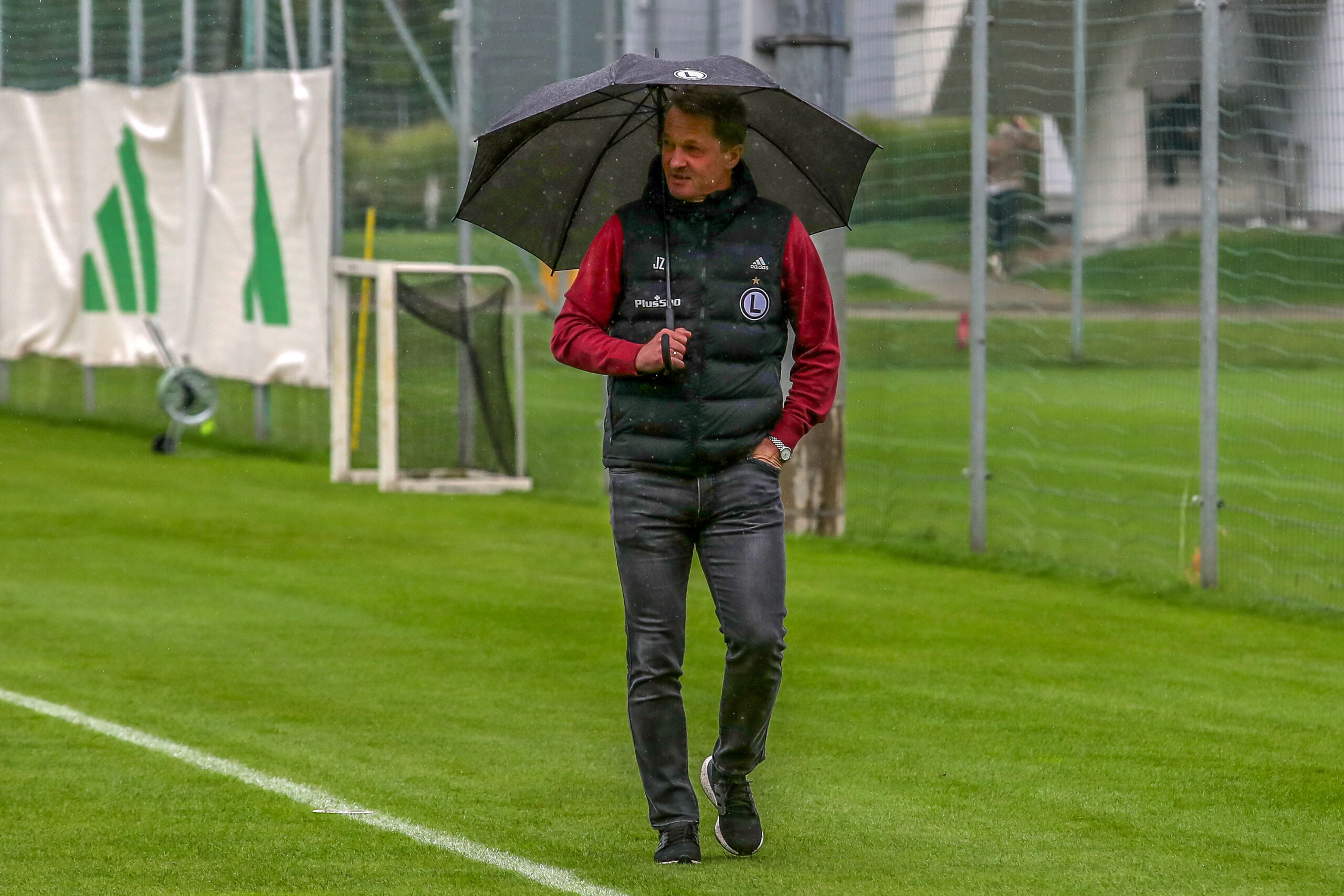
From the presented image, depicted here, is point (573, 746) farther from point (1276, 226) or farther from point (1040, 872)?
point (1276, 226)

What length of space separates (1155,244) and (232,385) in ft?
33.0

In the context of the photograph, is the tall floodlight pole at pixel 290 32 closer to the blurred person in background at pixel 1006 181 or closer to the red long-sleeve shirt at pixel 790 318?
the blurred person in background at pixel 1006 181

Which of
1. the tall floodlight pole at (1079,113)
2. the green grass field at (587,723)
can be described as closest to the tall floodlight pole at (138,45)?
the green grass field at (587,723)

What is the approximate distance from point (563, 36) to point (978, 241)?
18.6ft

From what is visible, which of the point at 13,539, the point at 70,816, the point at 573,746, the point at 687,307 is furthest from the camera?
the point at 13,539

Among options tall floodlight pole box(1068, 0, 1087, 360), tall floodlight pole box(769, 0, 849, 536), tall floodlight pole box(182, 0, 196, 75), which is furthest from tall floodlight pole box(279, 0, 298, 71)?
tall floodlight pole box(1068, 0, 1087, 360)

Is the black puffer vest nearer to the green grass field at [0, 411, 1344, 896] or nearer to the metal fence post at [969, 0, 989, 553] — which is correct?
the green grass field at [0, 411, 1344, 896]

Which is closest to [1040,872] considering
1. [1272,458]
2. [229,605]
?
[229,605]

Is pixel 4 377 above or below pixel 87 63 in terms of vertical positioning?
below

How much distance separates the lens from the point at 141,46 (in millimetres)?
21312

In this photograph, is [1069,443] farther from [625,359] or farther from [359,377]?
[625,359]

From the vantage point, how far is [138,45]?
2133 cm

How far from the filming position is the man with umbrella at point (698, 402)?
545cm

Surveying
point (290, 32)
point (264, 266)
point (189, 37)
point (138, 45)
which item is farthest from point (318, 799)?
A: point (138, 45)
